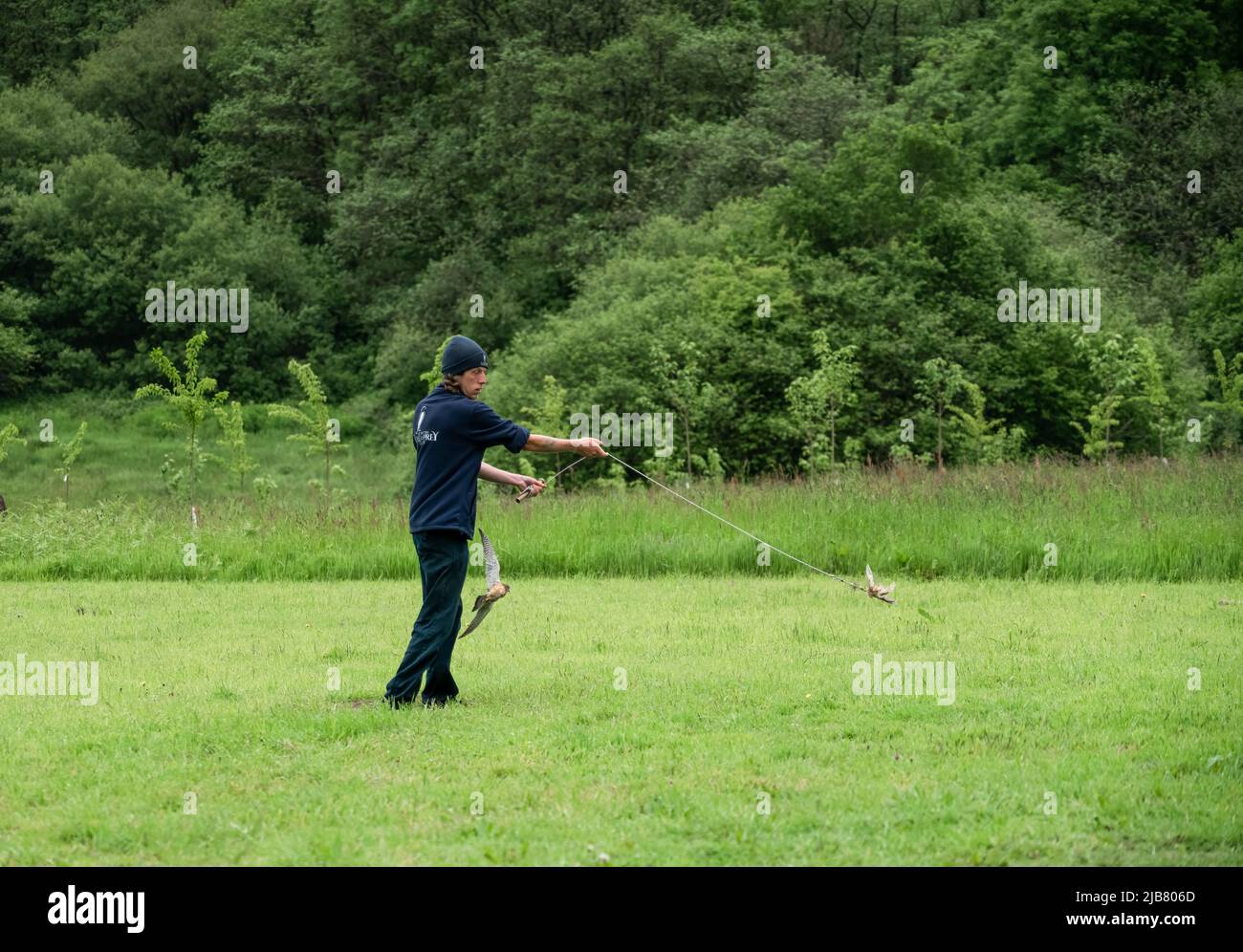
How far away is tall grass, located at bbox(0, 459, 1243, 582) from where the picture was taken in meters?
18.0

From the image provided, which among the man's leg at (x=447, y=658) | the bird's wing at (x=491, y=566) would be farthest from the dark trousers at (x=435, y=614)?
the bird's wing at (x=491, y=566)

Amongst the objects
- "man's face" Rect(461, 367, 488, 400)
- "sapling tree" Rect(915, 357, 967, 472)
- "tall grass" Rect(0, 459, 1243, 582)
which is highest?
"man's face" Rect(461, 367, 488, 400)

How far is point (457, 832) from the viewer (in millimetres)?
7410

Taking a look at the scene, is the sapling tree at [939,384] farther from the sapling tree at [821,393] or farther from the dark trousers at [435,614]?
the dark trousers at [435,614]

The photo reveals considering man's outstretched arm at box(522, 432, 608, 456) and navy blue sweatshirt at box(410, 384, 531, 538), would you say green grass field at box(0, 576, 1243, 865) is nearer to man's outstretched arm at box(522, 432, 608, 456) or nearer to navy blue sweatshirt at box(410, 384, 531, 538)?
navy blue sweatshirt at box(410, 384, 531, 538)

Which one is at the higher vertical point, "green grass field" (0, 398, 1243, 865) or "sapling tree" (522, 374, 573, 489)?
"sapling tree" (522, 374, 573, 489)

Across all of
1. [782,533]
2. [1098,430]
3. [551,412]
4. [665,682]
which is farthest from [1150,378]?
[665,682]

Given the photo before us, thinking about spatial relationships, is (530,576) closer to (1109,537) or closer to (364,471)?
(1109,537)

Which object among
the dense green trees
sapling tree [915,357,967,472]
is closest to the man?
the dense green trees

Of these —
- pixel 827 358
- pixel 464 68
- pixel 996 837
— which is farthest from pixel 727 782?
pixel 464 68

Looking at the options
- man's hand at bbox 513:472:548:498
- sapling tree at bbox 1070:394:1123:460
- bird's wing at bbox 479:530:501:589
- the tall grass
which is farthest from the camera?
sapling tree at bbox 1070:394:1123:460

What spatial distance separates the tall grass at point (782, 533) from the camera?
59.1 ft

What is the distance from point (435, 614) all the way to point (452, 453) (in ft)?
3.48

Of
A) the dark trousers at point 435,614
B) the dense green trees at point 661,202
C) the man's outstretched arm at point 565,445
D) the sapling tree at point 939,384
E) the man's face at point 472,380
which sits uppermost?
the dense green trees at point 661,202
